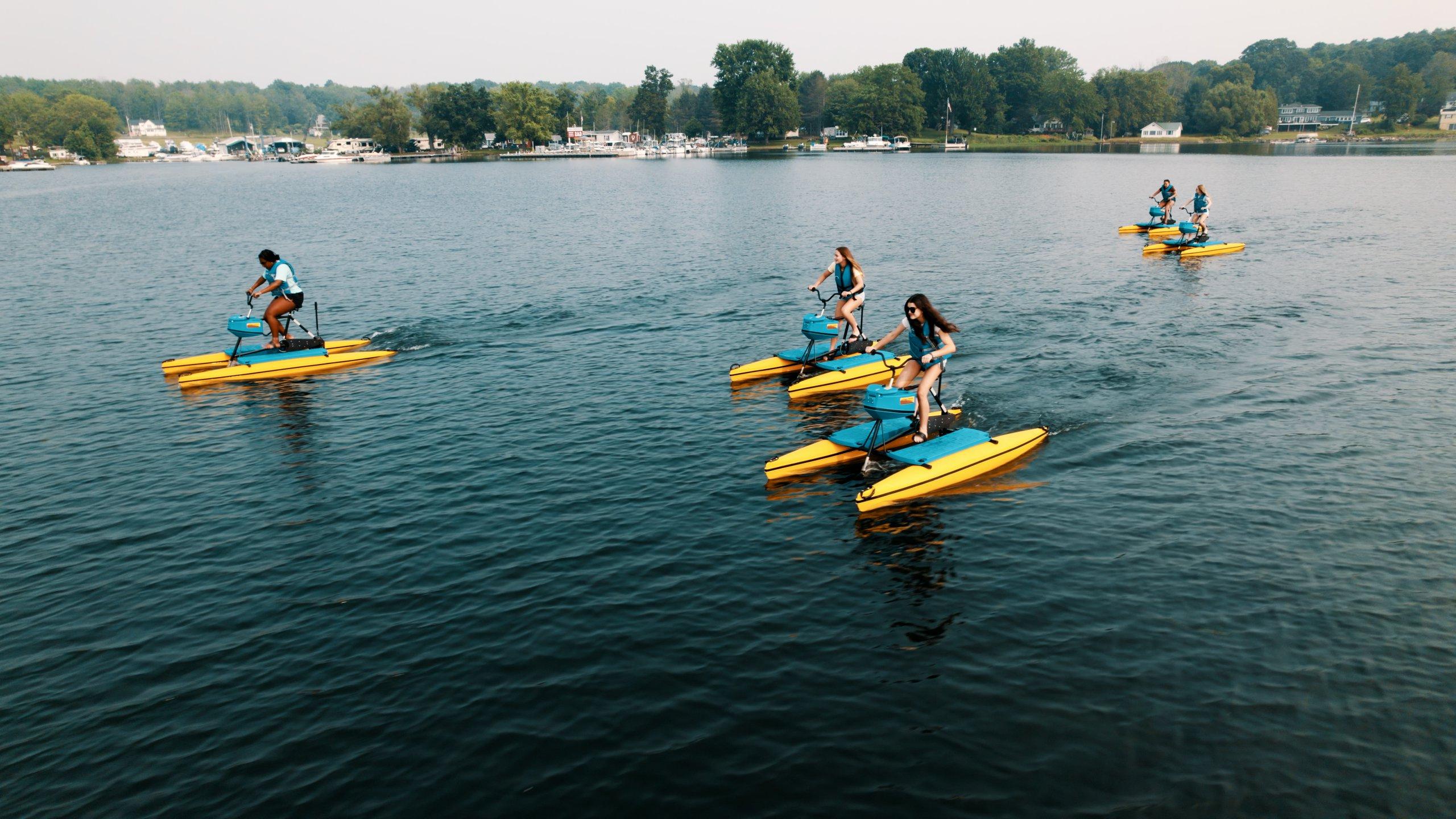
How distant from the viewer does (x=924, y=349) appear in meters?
17.2

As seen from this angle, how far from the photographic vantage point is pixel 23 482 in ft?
60.1

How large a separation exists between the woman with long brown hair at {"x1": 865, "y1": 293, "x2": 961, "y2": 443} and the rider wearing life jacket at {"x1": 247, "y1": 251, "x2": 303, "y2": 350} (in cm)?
1903

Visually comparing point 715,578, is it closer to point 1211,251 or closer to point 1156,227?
point 1211,251

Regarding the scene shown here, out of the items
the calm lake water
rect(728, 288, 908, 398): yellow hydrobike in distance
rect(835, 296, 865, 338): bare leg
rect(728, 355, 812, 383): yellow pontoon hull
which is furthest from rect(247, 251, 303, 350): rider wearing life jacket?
rect(835, 296, 865, 338): bare leg

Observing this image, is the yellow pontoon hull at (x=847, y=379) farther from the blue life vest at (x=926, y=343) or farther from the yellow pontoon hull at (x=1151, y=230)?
the yellow pontoon hull at (x=1151, y=230)

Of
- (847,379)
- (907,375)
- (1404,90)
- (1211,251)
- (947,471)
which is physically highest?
(1404,90)

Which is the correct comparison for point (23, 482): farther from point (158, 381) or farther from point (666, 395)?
point (666, 395)

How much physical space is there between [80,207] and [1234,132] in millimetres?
229955

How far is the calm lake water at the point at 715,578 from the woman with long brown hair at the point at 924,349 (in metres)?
2.16

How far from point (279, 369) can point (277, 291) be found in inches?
99.5

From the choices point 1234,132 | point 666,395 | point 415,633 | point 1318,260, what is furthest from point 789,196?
point 1234,132

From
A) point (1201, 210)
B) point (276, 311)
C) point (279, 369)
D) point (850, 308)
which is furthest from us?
point (1201, 210)

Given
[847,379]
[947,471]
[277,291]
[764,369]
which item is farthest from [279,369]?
[947,471]

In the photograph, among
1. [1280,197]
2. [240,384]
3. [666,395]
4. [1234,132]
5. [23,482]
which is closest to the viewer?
[23,482]
